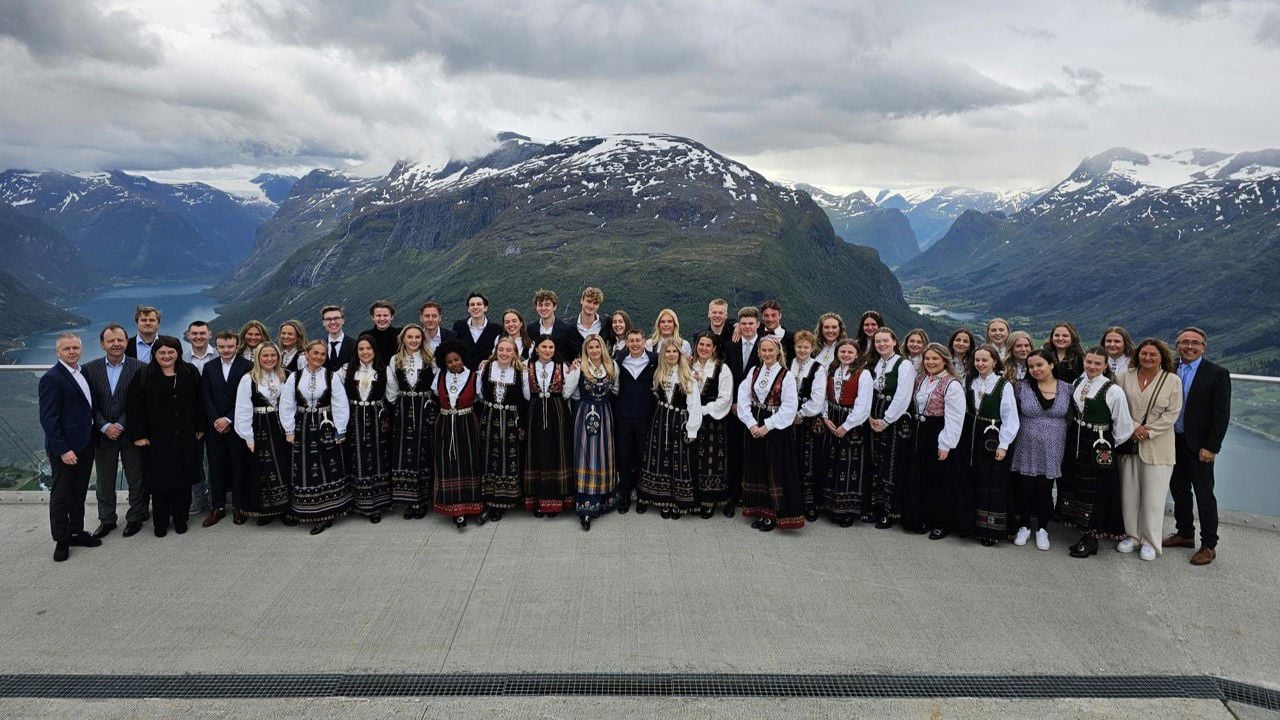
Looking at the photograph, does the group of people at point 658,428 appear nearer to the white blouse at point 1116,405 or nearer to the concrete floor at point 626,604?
the white blouse at point 1116,405

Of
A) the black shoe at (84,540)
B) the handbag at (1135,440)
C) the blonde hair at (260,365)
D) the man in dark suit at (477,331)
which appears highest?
the man in dark suit at (477,331)

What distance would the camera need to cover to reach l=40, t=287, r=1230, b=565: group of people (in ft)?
16.7

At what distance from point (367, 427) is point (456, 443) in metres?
0.74

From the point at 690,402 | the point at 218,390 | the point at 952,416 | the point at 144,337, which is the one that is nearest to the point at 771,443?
the point at 690,402

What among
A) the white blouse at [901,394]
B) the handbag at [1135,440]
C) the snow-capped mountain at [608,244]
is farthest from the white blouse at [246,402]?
the snow-capped mountain at [608,244]

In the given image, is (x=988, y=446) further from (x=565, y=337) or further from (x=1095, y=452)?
(x=565, y=337)

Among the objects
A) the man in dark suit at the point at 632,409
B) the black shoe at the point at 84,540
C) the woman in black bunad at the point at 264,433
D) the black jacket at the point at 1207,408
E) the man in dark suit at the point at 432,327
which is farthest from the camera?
the man in dark suit at the point at 432,327

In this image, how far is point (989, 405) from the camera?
513 centimetres

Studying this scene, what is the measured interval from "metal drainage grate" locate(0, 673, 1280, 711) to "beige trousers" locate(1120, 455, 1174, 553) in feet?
4.94

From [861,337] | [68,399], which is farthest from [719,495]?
[68,399]

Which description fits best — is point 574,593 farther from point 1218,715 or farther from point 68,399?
point 68,399

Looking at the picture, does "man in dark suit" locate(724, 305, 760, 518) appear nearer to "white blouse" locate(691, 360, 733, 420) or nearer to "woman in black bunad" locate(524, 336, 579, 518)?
"white blouse" locate(691, 360, 733, 420)

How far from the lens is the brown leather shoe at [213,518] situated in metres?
5.59

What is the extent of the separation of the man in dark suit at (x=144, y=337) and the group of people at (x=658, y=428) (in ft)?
0.09
